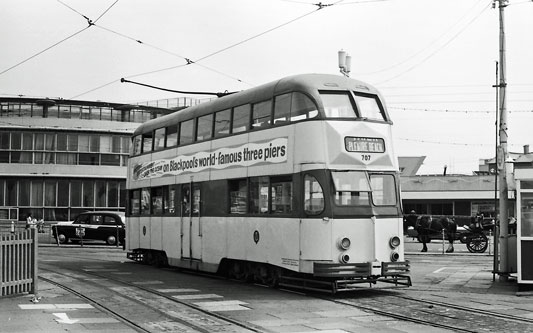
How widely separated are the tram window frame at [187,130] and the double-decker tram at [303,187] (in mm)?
991

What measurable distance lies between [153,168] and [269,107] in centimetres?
751

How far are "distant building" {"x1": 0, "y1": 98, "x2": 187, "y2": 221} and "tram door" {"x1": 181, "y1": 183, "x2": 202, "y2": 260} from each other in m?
26.0

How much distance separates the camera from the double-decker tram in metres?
14.9

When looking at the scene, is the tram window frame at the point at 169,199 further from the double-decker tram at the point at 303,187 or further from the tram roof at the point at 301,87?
the tram roof at the point at 301,87

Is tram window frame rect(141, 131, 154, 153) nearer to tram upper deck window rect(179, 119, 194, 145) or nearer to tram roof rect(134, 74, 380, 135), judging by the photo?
tram upper deck window rect(179, 119, 194, 145)

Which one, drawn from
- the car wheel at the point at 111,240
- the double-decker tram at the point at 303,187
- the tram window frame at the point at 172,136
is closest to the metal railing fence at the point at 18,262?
the double-decker tram at the point at 303,187

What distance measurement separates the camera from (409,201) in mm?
60125

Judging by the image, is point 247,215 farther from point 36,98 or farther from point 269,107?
point 36,98

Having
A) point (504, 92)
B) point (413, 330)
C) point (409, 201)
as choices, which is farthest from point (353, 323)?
point (409, 201)

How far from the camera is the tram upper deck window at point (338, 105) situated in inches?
603

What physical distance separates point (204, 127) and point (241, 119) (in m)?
2.22

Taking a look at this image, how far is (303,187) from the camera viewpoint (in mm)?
15203

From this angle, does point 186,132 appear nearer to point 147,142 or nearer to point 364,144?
point 147,142

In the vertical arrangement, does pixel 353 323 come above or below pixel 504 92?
below
